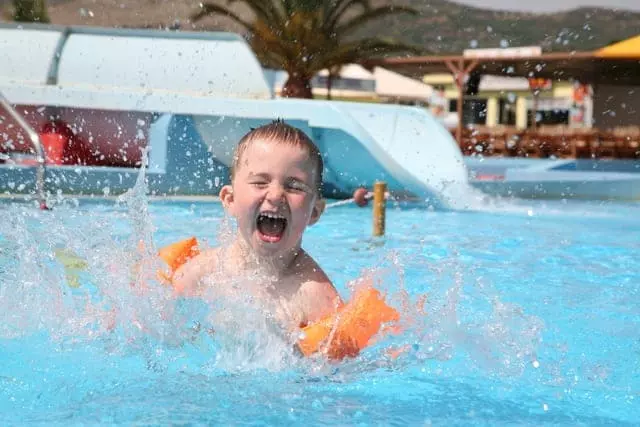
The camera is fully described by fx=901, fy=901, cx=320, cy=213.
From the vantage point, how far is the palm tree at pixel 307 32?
50.5 ft

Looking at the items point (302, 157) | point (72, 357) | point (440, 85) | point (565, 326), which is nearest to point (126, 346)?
point (72, 357)

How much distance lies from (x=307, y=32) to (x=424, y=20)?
210 centimetres

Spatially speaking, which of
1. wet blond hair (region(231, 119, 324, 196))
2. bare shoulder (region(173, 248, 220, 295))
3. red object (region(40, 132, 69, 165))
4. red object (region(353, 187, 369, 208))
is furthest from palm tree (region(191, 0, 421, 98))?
wet blond hair (region(231, 119, 324, 196))

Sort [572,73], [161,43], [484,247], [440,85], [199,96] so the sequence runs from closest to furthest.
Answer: [484,247]
[199,96]
[161,43]
[572,73]
[440,85]

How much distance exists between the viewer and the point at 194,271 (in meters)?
2.77

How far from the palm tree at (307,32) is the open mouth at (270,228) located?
13072 millimetres

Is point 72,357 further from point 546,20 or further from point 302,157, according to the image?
point 546,20

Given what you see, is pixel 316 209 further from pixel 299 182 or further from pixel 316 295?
pixel 316 295

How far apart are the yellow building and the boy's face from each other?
27951 mm

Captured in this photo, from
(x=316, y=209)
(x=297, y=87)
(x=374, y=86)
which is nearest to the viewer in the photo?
(x=316, y=209)

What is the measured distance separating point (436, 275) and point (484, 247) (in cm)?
144

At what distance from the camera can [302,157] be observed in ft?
8.25

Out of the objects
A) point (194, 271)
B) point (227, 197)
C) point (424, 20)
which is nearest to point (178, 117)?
point (194, 271)

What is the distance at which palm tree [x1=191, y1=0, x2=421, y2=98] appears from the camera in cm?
1540
